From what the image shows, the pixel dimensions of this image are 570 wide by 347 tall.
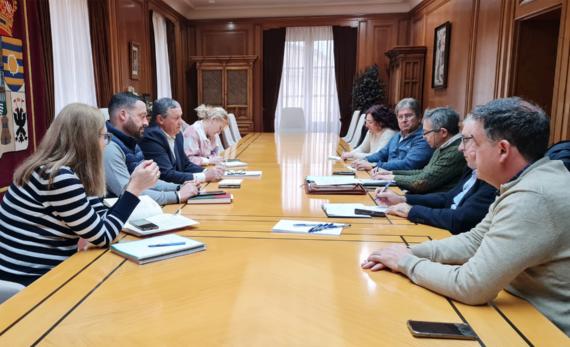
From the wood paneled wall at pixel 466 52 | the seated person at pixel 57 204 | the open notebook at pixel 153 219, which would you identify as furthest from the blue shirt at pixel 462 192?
the wood paneled wall at pixel 466 52

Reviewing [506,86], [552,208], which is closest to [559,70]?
[506,86]

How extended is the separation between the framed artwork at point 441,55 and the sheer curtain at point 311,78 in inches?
92.5

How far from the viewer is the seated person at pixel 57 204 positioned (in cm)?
145

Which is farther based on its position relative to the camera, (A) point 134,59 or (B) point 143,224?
(A) point 134,59

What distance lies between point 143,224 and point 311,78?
6.96 m

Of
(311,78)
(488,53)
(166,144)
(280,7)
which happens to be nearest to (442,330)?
(166,144)

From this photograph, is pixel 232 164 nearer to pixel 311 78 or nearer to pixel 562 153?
pixel 562 153

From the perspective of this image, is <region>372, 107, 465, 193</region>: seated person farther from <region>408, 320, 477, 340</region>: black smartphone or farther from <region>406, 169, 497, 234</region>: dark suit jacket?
<region>408, 320, 477, 340</region>: black smartphone

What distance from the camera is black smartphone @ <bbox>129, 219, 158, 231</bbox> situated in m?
1.67

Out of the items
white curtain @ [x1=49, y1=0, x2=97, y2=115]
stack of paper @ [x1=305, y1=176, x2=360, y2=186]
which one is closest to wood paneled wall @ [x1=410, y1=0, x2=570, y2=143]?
stack of paper @ [x1=305, y1=176, x2=360, y2=186]

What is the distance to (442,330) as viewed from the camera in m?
0.97

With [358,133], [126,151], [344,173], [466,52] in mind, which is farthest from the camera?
[358,133]

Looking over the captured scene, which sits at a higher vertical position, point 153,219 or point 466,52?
point 466,52

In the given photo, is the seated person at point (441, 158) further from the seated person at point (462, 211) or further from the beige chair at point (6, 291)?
the beige chair at point (6, 291)
